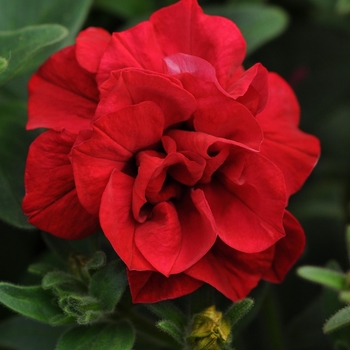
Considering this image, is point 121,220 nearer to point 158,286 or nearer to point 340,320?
point 158,286

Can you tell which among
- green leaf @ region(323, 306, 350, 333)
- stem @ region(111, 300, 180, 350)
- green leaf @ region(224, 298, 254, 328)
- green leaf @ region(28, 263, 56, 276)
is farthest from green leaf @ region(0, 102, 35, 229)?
green leaf @ region(323, 306, 350, 333)

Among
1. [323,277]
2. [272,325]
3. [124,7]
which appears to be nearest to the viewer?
[323,277]

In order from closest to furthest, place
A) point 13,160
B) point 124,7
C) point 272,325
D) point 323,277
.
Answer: point 323,277 < point 13,160 < point 272,325 < point 124,7

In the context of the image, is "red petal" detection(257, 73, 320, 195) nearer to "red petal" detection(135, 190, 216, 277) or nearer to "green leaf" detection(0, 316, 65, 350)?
"red petal" detection(135, 190, 216, 277)

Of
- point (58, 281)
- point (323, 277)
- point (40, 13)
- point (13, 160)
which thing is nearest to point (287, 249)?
point (323, 277)

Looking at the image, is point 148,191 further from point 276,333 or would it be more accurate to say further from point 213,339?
point 276,333

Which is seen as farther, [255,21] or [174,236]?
[255,21]
